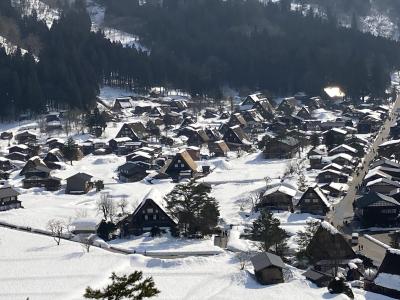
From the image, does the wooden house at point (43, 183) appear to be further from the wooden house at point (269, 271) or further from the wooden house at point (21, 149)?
the wooden house at point (269, 271)

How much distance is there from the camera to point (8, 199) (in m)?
34.0

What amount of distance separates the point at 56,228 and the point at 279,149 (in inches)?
923

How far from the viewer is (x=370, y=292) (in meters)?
20.6

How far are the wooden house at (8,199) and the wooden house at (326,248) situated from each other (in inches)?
763

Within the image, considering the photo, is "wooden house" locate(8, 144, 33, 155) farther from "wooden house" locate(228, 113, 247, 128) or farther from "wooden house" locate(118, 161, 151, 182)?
"wooden house" locate(228, 113, 247, 128)

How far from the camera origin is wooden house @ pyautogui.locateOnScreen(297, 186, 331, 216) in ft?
102

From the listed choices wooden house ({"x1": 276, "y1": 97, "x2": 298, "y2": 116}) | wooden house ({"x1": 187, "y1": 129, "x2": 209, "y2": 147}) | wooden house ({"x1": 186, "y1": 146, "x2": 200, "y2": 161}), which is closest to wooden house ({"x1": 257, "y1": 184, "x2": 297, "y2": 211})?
wooden house ({"x1": 186, "y1": 146, "x2": 200, "y2": 161})

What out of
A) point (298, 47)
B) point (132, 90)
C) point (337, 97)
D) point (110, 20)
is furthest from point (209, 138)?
point (110, 20)

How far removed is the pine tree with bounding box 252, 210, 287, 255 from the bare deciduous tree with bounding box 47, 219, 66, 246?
382 inches

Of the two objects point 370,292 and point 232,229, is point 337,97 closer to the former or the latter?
point 232,229

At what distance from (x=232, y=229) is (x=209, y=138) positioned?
1011 inches

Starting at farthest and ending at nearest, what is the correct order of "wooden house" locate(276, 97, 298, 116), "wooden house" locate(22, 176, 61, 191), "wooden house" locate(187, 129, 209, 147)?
1. "wooden house" locate(276, 97, 298, 116)
2. "wooden house" locate(187, 129, 209, 147)
3. "wooden house" locate(22, 176, 61, 191)

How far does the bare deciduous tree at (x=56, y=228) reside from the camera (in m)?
27.3

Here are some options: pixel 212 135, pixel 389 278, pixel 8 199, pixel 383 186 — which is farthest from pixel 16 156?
pixel 389 278
